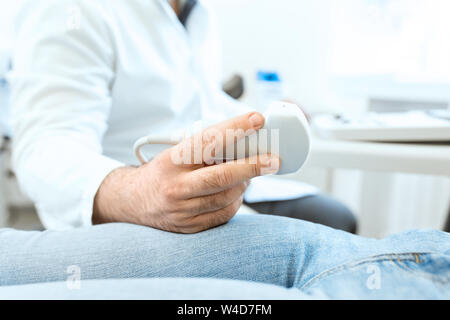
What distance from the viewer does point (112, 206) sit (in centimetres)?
46

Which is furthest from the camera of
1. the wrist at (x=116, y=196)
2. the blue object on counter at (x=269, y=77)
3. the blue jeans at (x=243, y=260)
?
the blue object on counter at (x=269, y=77)

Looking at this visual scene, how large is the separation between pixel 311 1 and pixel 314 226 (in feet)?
3.72

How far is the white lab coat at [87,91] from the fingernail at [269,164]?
0.37 feet

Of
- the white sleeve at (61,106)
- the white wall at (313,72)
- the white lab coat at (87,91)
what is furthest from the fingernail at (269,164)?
the white wall at (313,72)

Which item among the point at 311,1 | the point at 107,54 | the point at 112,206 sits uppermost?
the point at 311,1

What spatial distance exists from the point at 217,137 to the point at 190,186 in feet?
0.19

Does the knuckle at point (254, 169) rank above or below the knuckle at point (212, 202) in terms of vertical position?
above

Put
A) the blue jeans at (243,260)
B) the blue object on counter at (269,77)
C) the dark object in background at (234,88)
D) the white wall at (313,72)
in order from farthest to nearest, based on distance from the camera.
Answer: the white wall at (313,72), the dark object in background at (234,88), the blue object on counter at (269,77), the blue jeans at (243,260)

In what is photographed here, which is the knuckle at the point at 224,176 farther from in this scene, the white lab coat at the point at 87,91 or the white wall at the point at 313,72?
the white wall at the point at 313,72

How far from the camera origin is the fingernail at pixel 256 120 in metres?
0.36

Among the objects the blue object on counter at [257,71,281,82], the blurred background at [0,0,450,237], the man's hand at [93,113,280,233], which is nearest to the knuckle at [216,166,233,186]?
the man's hand at [93,113,280,233]

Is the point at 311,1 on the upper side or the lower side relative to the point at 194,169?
upper
